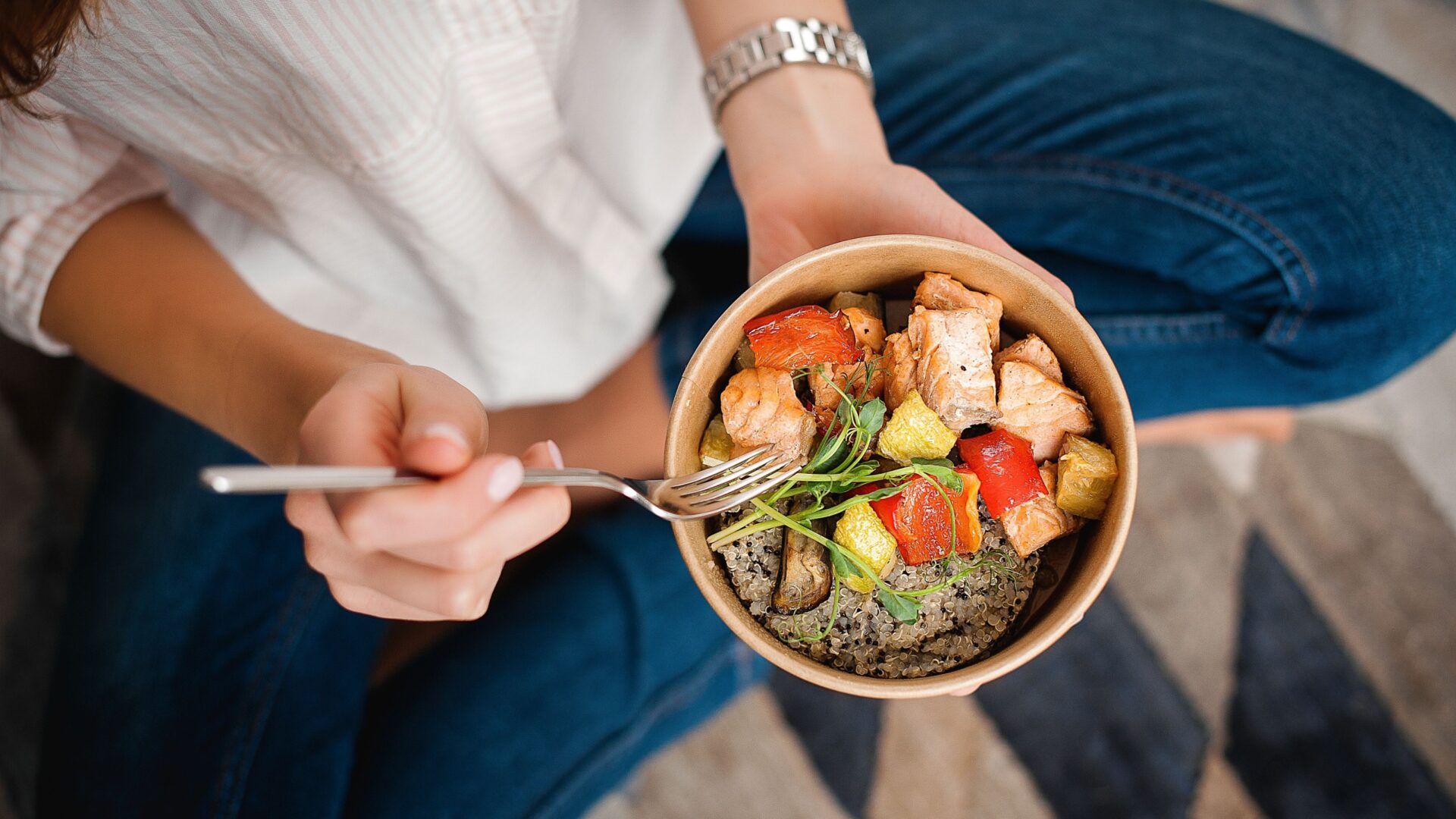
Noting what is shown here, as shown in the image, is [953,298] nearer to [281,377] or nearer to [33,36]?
[281,377]

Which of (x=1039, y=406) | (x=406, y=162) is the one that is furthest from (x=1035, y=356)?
(x=406, y=162)

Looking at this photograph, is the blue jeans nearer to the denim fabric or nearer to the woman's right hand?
the denim fabric

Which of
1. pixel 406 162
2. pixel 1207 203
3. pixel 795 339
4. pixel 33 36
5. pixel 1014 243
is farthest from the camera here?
pixel 1014 243

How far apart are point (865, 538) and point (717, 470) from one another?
15 centimetres

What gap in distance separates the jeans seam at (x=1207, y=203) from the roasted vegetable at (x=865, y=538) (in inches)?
27.7

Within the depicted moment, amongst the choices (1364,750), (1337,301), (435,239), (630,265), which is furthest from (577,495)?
(1364,750)

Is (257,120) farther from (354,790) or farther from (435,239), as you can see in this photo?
(354,790)

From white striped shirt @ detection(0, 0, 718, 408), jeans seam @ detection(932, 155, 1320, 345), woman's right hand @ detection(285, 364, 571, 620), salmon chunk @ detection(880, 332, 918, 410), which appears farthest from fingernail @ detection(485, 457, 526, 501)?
jeans seam @ detection(932, 155, 1320, 345)

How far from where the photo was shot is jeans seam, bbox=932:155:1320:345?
3.74ft

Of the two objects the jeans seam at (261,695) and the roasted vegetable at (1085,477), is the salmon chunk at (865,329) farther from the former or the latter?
the jeans seam at (261,695)

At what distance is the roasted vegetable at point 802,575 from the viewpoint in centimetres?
77

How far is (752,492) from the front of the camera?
2.41 feet

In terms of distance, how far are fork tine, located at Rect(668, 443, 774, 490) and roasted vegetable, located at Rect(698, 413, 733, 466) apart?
0.04 meters

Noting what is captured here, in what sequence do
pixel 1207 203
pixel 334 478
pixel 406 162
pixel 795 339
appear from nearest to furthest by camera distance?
1. pixel 334 478
2. pixel 795 339
3. pixel 406 162
4. pixel 1207 203
